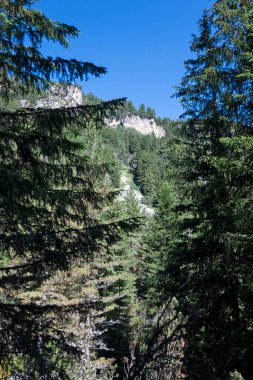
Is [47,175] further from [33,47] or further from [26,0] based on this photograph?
[26,0]

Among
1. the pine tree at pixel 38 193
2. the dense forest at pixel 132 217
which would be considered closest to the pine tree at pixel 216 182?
the dense forest at pixel 132 217

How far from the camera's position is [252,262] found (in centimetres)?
797

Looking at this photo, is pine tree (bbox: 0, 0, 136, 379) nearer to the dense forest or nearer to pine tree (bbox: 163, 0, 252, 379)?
the dense forest

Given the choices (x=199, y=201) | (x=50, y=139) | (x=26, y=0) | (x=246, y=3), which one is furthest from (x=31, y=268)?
(x=246, y=3)

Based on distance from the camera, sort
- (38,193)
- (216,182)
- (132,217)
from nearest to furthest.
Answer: (38,193)
(132,217)
(216,182)

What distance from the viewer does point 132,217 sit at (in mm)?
7008

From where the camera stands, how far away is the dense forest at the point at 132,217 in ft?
13.7

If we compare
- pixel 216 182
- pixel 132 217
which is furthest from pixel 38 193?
pixel 216 182

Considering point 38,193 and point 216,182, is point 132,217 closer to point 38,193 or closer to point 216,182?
point 38,193

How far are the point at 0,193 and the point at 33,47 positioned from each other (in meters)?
2.86

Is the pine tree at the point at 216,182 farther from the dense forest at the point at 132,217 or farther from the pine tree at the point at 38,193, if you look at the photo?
the pine tree at the point at 38,193

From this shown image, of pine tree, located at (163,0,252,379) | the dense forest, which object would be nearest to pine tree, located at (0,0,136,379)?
the dense forest

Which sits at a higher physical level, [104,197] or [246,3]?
[246,3]

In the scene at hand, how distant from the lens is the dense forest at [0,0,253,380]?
419cm
